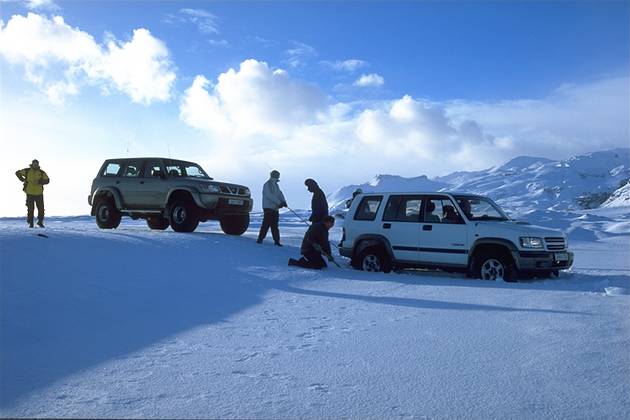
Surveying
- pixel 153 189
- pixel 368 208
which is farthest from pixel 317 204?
pixel 153 189

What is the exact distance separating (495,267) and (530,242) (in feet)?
2.51

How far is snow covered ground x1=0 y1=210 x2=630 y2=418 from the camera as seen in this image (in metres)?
3.26

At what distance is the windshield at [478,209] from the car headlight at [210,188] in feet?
19.6

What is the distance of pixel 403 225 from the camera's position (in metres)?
10.4

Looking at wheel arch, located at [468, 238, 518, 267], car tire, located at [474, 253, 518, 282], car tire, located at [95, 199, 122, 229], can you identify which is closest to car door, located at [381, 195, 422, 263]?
wheel arch, located at [468, 238, 518, 267]

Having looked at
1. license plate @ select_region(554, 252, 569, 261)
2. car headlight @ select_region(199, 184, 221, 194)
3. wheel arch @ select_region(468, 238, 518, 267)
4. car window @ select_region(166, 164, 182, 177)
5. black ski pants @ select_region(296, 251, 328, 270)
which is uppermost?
car window @ select_region(166, 164, 182, 177)

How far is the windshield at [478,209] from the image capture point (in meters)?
9.81

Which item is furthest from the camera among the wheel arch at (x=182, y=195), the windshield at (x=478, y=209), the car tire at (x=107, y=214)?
the car tire at (x=107, y=214)

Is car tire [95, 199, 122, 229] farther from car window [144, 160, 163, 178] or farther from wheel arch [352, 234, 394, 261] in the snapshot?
wheel arch [352, 234, 394, 261]

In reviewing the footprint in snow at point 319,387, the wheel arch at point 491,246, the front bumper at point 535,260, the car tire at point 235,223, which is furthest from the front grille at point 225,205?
the footprint in snow at point 319,387

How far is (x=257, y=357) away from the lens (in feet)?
14.1

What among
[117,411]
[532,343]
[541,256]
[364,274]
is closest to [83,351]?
[117,411]

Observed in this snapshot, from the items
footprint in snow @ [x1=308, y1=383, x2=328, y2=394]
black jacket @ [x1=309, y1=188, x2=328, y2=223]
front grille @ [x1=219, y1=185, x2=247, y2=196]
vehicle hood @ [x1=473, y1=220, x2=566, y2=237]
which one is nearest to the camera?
footprint in snow @ [x1=308, y1=383, x2=328, y2=394]

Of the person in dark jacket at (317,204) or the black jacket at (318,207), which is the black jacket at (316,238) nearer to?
the person in dark jacket at (317,204)
